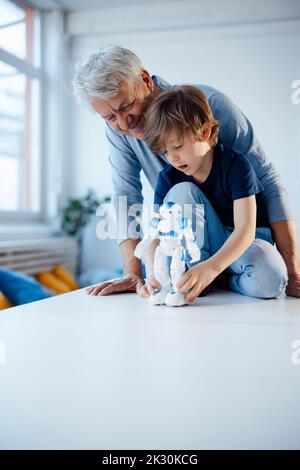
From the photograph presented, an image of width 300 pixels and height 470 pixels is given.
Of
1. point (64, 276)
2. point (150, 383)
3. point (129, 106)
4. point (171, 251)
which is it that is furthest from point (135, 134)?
point (64, 276)

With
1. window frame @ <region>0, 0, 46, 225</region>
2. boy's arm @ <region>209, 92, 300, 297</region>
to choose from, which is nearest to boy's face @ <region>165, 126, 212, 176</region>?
boy's arm @ <region>209, 92, 300, 297</region>

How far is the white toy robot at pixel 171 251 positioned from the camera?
33.4 inches

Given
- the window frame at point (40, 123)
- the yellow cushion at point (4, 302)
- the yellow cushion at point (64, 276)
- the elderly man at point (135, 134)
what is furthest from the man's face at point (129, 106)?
the yellow cushion at point (64, 276)

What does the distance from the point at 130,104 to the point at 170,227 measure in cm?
27

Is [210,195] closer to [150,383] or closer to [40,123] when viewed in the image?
[150,383]

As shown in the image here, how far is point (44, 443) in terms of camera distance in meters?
0.46

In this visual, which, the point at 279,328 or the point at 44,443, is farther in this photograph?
the point at 279,328

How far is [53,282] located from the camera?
A: 268cm

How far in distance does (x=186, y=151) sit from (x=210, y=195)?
0.47ft

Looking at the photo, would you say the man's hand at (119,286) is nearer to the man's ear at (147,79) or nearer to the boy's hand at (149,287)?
the boy's hand at (149,287)

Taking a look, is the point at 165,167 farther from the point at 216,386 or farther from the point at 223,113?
the point at 216,386

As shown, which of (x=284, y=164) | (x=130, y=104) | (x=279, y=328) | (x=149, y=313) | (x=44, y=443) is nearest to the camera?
(x=44, y=443)

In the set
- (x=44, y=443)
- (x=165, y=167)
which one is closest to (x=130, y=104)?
(x=165, y=167)

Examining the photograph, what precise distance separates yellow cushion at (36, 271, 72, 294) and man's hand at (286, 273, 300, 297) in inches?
70.4
